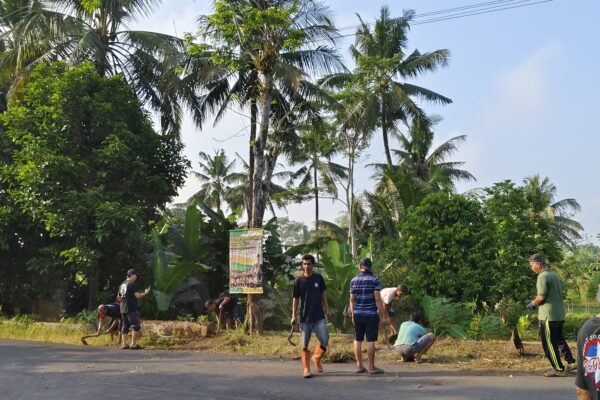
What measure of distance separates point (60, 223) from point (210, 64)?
7.49 meters

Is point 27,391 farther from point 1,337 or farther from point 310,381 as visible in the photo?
point 1,337

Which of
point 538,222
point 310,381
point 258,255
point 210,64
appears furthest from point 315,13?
point 310,381

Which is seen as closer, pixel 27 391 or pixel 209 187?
pixel 27 391

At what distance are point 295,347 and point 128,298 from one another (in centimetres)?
358

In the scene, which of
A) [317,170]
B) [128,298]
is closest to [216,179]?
[317,170]

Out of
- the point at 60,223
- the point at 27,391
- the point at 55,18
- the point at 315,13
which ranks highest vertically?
the point at 55,18

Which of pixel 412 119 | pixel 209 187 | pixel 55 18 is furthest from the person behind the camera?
pixel 209 187

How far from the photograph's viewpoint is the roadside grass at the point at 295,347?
9.97m

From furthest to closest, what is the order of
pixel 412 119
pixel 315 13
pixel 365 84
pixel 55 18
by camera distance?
pixel 412 119 → pixel 365 84 → pixel 55 18 → pixel 315 13

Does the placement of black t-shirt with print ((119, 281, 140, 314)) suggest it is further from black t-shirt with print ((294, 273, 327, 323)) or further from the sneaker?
the sneaker

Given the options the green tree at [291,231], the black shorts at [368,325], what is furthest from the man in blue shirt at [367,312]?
the green tree at [291,231]

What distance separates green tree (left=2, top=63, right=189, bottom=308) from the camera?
627 inches

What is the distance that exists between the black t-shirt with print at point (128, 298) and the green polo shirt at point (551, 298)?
25.6 feet

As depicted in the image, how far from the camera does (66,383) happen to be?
29.0 feet
